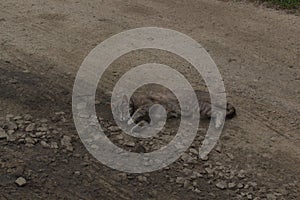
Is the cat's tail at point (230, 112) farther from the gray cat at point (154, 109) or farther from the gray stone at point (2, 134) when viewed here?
the gray stone at point (2, 134)

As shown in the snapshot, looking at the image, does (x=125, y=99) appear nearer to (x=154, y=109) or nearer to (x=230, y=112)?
(x=154, y=109)

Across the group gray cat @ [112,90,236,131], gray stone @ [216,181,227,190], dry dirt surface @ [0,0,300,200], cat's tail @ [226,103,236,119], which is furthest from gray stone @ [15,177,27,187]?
cat's tail @ [226,103,236,119]

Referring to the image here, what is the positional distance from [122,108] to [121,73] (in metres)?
0.96

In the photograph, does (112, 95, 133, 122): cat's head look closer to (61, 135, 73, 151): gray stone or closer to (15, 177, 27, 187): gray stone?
(61, 135, 73, 151): gray stone

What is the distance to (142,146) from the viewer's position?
536 cm

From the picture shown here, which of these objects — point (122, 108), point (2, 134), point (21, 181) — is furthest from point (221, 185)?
point (2, 134)

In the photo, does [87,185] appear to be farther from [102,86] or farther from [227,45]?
[227,45]

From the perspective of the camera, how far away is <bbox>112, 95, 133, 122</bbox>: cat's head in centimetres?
569

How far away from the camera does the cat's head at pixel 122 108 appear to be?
18.7 ft

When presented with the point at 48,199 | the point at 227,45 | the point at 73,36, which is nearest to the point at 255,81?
the point at 227,45

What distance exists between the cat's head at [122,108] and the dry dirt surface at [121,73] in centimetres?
15

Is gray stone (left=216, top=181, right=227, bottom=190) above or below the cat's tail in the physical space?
below

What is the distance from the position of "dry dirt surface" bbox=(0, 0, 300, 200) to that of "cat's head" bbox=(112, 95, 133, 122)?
0.48ft

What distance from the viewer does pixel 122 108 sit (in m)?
5.77
